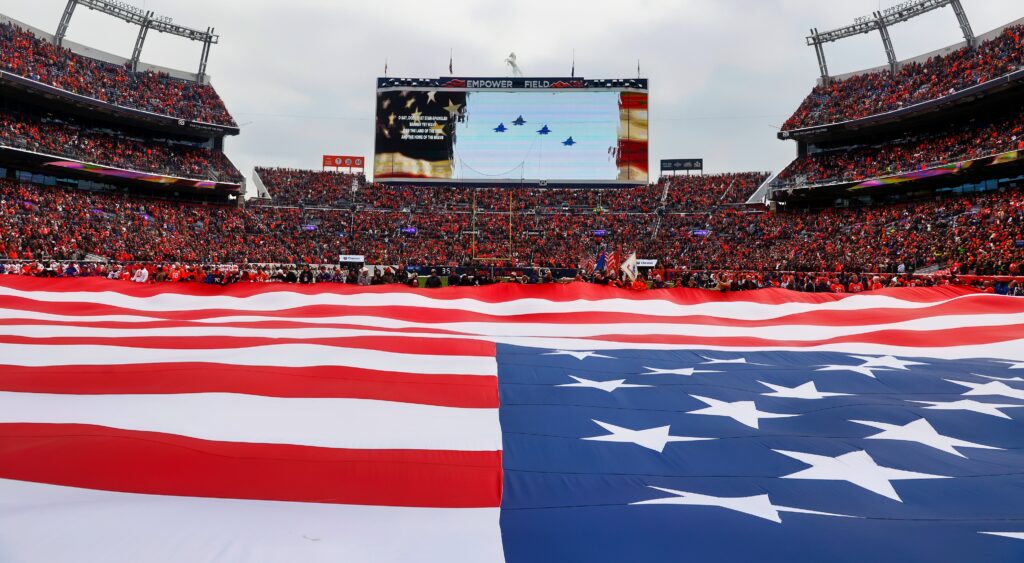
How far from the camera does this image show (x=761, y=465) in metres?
3.77

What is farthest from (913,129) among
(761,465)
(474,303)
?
(761,465)

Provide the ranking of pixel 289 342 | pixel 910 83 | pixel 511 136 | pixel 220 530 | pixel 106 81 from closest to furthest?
pixel 220 530 < pixel 289 342 < pixel 910 83 < pixel 511 136 < pixel 106 81

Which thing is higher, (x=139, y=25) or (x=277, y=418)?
(x=139, y=25)

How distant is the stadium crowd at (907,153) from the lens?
33.6 m

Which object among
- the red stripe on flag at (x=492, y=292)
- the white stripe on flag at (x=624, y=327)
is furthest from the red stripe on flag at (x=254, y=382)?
the red stripe on flag at (x=492, y=292)

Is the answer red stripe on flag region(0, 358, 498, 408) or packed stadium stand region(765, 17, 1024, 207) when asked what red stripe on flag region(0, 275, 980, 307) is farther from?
packed stadium stand region(765, 17, 1024, 207)

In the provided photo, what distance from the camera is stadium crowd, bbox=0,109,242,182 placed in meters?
38.1

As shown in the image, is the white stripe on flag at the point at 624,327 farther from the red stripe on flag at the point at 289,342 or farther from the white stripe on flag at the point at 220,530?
the white stripe on flag at the point at 220,530

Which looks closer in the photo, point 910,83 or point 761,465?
point 761,465

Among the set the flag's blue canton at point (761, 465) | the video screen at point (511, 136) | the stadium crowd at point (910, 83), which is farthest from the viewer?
the video screen at point (511, 136)

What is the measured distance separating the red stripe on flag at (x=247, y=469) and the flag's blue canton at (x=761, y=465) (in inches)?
15.8

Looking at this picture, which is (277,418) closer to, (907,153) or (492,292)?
(492,292)

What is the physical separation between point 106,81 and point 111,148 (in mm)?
5805

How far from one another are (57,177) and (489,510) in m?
51.3
